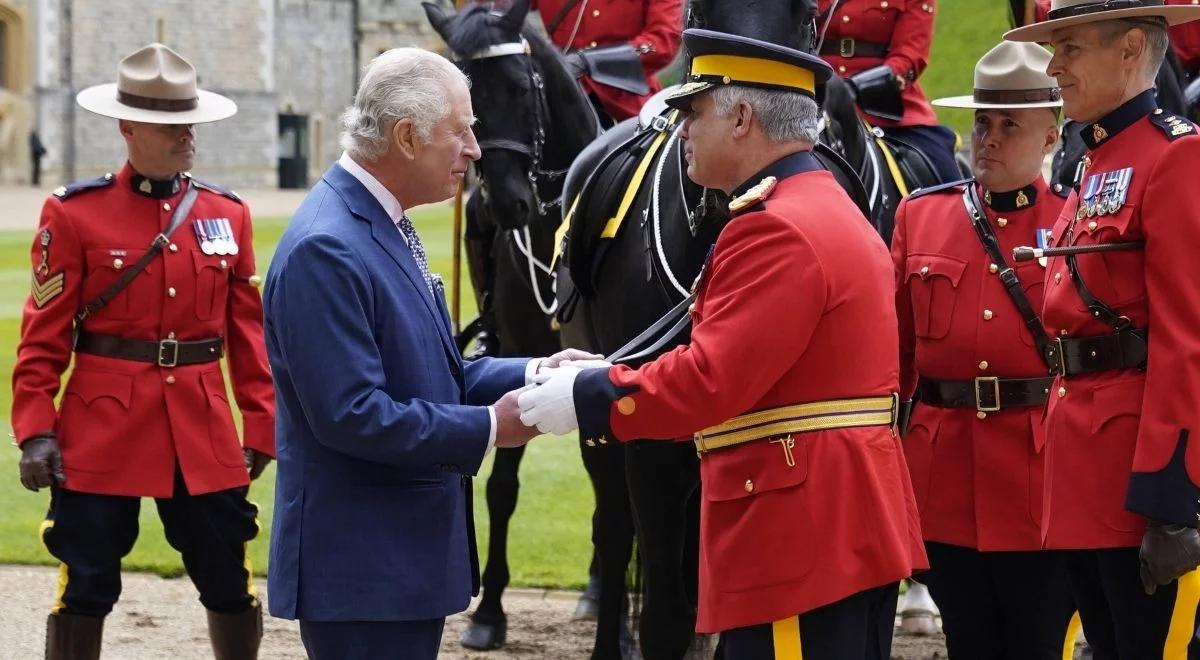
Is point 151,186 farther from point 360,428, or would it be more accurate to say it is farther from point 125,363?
point 360,428

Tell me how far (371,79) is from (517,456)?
12.3ft

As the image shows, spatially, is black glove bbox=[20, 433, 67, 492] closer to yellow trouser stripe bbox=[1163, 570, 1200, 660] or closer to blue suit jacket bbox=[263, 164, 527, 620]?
blue suit jacket bbox=[263, 164, 527, 620]

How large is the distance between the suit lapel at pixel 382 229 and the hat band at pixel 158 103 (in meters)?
1.92

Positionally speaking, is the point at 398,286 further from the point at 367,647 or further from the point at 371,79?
the point at 367,647

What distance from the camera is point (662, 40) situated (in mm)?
7352

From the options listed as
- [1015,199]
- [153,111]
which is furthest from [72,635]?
[1015,199]

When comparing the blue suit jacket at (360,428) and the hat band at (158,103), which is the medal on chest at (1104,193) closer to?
the blue suit jacket at (360,428)

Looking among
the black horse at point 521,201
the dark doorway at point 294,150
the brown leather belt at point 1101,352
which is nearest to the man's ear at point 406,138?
the brown leather belt at point 1101,352

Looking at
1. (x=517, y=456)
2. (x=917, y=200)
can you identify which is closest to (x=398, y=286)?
(x=917, y=200)

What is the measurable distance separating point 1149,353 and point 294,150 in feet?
165

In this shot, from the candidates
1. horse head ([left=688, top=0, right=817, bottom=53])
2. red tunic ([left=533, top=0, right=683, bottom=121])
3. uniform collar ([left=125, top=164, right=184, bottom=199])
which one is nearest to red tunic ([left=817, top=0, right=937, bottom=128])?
red tunic ([left=533, top=0, right=683, bottom=121])

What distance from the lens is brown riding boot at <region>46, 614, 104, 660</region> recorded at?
500cm

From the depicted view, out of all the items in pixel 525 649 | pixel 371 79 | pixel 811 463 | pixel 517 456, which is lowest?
pixel 525 649

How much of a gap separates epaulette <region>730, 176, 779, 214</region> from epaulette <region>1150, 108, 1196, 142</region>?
0.89 meters
